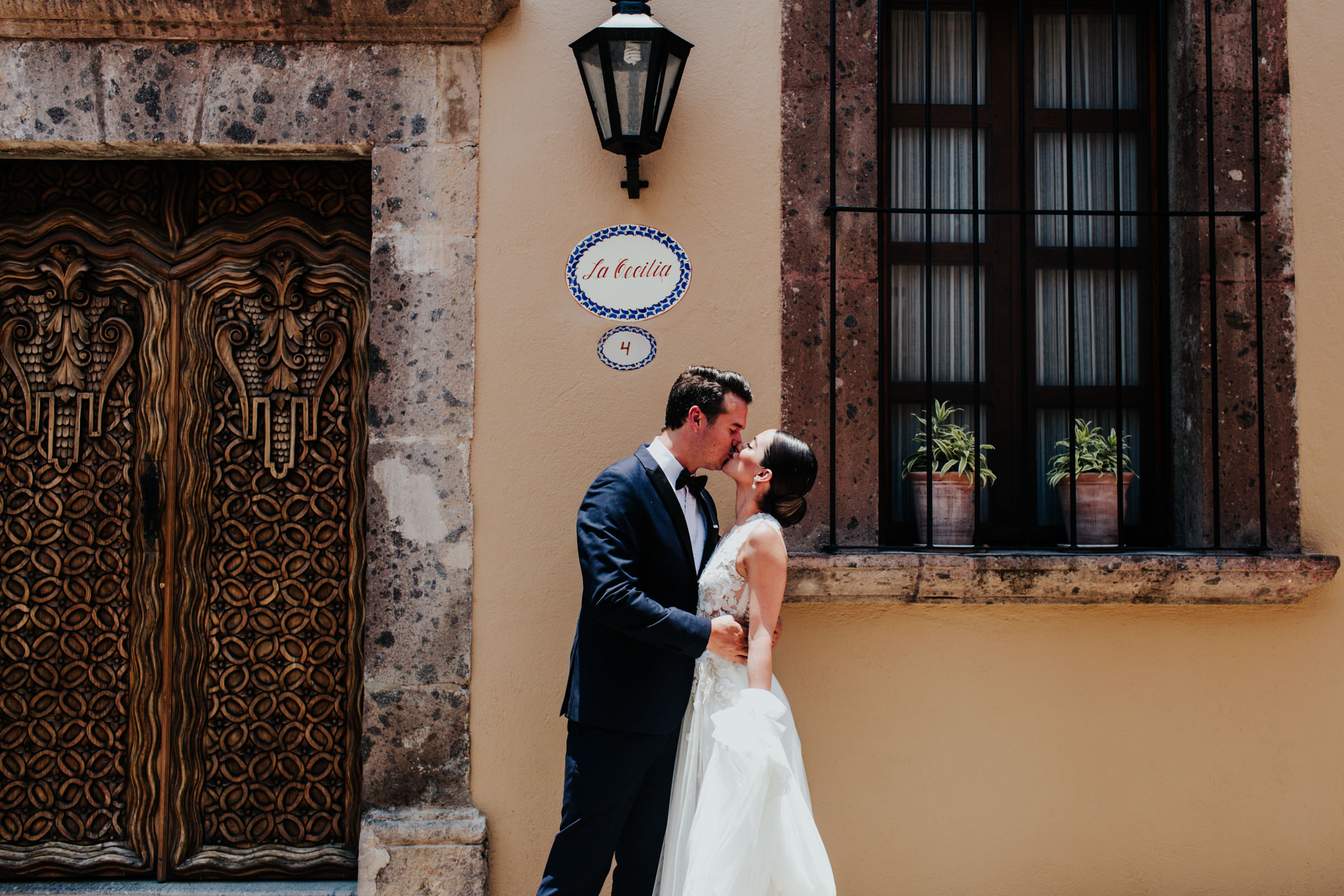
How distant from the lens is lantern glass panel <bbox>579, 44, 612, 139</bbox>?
121 inches

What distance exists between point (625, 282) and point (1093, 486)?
1.78m

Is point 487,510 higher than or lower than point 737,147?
lower

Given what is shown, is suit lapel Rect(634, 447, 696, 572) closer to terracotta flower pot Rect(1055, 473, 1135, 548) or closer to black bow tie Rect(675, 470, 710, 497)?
black bow tie Rect(675, 470, 710, 497)

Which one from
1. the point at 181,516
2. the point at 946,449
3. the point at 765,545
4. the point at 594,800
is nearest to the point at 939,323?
the point at 946,449

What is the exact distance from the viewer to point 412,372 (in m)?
3.20

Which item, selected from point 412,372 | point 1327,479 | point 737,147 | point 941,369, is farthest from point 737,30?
point 1327,479

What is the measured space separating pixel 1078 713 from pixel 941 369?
4.27 feet

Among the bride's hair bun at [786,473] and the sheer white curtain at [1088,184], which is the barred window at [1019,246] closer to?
the sheer white curtain at [1088,184]

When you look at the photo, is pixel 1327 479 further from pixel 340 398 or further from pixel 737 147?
pixel 340 398

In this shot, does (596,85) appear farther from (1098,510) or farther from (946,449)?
(1098,510)

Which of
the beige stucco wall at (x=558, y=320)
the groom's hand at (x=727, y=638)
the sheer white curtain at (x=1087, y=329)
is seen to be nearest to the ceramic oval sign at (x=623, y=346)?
the beige stucco wall at (x=558, y=320)

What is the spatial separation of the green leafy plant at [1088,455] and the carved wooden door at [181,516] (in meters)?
2.52

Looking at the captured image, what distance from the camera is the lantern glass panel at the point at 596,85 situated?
3.08 meters

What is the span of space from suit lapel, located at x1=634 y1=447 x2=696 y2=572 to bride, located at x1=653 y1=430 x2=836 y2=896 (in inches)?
3.4
